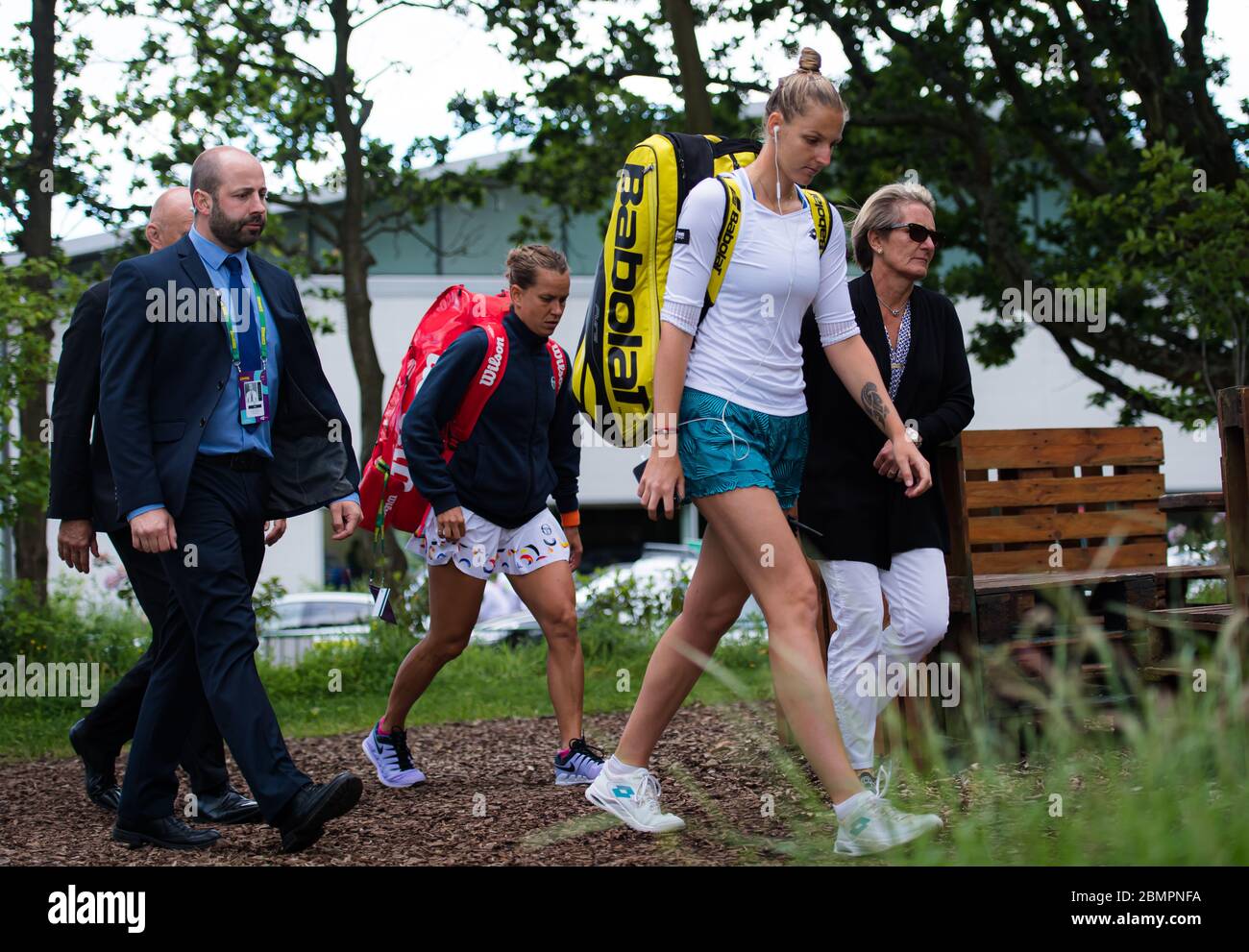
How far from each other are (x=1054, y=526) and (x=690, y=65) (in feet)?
19.2

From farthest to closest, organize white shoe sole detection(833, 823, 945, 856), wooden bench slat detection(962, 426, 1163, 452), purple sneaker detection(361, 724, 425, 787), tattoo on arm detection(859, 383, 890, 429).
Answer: wooden bench slat detection(962, 426, 1163, 452) → purple sneaker detection(361, 724, 425, 787) → tattoo on arm detection(859, 383, 890, 429) → white shoe sole detection(833, 823, 945, 856)

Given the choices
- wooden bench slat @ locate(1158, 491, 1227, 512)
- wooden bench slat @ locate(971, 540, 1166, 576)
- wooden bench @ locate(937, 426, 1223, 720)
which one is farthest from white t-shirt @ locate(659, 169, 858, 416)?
wooden bench slat @ locate(1158, 491, 1227, 512)

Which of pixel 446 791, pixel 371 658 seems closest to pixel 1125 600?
pixel 446 791

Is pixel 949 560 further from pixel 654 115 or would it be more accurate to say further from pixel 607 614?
→ pixel 654 115

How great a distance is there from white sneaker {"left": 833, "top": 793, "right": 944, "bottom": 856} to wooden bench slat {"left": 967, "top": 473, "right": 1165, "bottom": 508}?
258cm

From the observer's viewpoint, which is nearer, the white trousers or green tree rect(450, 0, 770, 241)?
the white trousers

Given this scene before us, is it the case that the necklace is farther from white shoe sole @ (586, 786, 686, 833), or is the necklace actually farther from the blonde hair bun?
white shoe sole @ (586, 786, 686, 833)

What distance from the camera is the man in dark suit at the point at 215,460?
4.22m

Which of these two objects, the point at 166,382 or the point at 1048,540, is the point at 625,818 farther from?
the point at 1048,540

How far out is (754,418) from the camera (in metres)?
4.05

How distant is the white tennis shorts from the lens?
5535 mm

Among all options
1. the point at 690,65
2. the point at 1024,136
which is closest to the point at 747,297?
the point at 690,65

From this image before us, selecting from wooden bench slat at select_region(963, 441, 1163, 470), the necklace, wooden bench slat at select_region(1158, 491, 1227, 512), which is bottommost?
wooden bench slat at select_region(1158, 491, 1227, 512)

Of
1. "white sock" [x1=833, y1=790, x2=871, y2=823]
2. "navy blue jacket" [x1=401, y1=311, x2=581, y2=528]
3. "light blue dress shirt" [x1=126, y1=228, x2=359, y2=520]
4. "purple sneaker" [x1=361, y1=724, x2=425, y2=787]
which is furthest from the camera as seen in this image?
"purple sneaker" [x1=361, y1=724, x2=425, y2=787]
